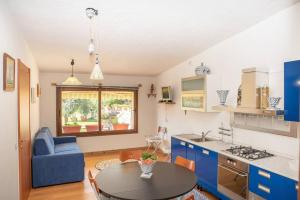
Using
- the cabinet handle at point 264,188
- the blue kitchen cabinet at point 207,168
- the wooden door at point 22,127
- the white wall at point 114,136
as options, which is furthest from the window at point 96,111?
the cabinet handle at point 264,188

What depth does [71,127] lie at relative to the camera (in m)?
5.74

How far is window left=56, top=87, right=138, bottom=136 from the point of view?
5.69 meters

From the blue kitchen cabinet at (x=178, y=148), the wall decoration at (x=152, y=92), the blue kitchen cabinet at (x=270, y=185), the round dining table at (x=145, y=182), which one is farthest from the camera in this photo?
the wall decoration at (x=152, y=92)

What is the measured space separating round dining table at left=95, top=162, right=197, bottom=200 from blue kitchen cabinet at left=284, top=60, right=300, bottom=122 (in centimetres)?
128

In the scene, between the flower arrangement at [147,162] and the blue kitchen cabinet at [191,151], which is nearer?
the flower arrangement at [147,162]

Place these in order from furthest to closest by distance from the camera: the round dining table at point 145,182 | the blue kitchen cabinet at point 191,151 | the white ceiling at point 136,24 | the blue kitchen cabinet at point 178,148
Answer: the blue kitchen cabinet at point 178,148
the blue kitchen cabinet at point 191,151
the white ceiling at point 136,24
the round dining table at point 145,182

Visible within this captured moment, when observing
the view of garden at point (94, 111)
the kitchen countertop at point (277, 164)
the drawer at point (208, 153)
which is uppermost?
the view of garden at point (94, 111)

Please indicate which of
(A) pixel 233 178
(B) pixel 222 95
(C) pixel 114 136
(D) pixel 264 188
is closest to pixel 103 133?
(C) pixel 114 136

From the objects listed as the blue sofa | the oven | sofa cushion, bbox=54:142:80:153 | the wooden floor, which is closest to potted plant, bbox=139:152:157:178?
the oven

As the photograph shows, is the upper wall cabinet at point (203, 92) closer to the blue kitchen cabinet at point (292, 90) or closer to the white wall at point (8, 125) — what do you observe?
the blue kitchen cabinet at point (292, 90)

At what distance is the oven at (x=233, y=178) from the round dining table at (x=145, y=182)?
0.75m

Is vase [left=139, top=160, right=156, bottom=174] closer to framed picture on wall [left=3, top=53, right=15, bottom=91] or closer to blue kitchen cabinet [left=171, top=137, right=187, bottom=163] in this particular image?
framed picture on wall [left=3, top=53, right=15, bottom=91]

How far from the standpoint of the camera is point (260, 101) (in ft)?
8.95

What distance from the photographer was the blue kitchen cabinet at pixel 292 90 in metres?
2.30
